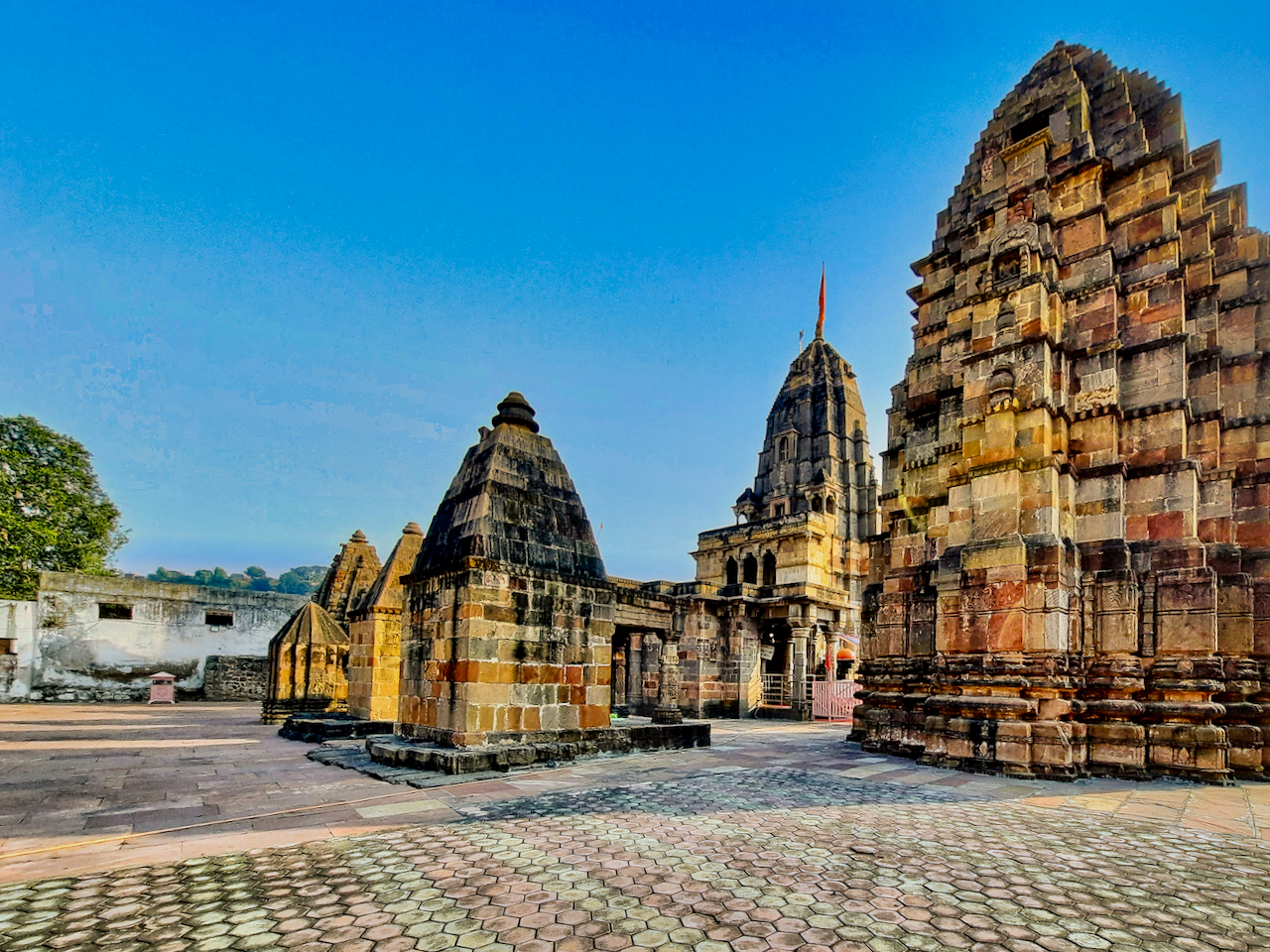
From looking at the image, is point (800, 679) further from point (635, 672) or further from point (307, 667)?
point (307, 667)

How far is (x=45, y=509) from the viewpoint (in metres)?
30.2

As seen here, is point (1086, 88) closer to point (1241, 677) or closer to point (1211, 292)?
point (1211, 292)

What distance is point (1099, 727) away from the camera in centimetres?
930

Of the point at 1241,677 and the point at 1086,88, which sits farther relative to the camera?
the point at 1086,88

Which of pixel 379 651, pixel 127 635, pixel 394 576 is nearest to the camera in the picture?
pixel 379 651

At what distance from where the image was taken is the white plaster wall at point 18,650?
23.3 meters

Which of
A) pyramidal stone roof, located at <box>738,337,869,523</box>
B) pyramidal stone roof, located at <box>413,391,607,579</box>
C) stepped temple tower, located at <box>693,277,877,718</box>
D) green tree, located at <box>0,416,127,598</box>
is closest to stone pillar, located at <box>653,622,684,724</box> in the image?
pyramidal stone roof, located at <box>413,391,607,579</box>

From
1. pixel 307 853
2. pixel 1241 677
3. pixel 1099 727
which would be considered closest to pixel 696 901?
pixel 307 853

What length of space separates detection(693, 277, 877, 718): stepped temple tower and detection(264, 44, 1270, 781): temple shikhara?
39.0ft

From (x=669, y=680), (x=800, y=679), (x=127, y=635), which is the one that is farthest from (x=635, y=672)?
(x=127, y=635)

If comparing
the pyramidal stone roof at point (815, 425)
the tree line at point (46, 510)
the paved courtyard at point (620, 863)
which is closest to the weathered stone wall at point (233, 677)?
the tree line at point (46, 510)

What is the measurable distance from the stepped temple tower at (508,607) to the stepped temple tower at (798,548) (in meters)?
14.9

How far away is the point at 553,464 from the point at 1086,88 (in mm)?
12728

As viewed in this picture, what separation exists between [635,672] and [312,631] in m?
12.4
